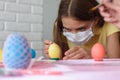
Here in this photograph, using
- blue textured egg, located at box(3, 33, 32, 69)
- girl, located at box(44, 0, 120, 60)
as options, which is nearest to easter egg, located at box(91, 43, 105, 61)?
blue textured egg, located at box(3, 33, 32, 69)

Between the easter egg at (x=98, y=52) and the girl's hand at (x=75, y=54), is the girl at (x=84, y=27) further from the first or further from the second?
the easter egg at (x=98, y=52)

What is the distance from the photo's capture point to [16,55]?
40cm

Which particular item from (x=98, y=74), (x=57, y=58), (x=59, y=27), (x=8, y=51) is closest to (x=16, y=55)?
(x=8, y=51)

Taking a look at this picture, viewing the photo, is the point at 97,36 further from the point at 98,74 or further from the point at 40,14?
the point at 98,74

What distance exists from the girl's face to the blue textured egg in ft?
Answer: 2.42

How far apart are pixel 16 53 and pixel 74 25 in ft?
2.49

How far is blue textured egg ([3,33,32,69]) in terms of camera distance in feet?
1.30

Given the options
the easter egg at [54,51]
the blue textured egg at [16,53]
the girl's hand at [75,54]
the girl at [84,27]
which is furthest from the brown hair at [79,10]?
the blue textured egg at [16,53]

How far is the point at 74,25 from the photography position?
3.73ft

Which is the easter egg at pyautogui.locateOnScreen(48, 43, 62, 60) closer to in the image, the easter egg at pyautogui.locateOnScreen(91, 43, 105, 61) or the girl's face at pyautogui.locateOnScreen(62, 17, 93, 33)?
the easter egg at pyautogui.locateOnScreen(91, 43, 105, 61)

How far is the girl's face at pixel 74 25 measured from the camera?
1136mm

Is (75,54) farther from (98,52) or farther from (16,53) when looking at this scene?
(16,53)

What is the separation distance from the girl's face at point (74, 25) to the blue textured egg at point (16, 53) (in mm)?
737

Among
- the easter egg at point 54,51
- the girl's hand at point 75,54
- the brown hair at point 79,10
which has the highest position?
the brown hair at point 79,10
